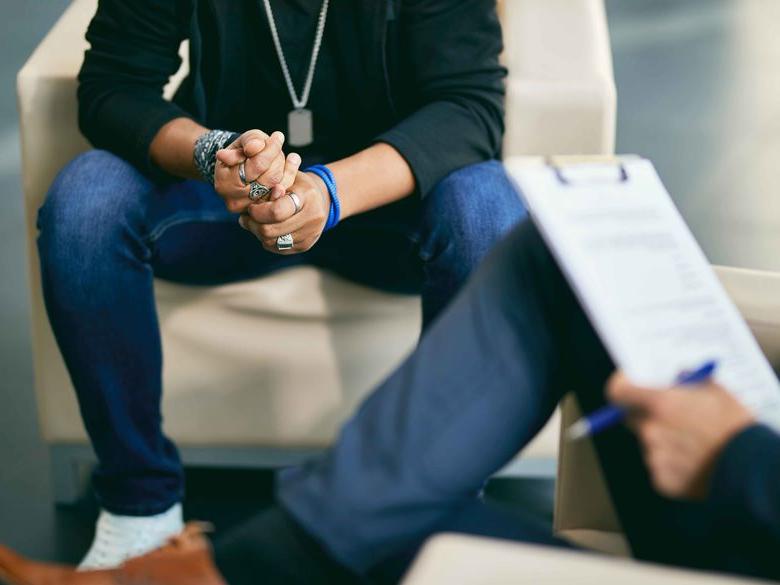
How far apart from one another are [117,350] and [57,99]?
15.4 inches

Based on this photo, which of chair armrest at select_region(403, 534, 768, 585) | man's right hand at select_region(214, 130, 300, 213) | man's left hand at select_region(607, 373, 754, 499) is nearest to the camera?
chair armrest at select_region(403, 534, 768, 585)

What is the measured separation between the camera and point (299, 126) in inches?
63.6

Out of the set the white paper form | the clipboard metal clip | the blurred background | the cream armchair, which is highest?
the clipboard metal clip

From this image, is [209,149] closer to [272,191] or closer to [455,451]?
[272,191]

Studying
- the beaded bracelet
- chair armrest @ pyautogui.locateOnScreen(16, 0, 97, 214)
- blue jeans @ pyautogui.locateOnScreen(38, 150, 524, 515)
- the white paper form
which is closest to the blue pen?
the white paper form

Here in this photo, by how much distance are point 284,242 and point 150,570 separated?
1.49 feet

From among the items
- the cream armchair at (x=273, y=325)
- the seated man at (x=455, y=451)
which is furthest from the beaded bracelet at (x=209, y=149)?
the seated man at (x=455, y=451)

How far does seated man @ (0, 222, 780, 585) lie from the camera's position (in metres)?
0.97

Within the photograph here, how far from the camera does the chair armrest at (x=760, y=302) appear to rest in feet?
3.80

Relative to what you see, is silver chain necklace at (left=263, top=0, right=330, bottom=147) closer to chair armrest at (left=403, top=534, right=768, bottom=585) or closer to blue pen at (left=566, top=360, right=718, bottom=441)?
blue pen at (left=566, top=360, right=718, bottom=441)

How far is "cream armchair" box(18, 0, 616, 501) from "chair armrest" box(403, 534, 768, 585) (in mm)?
914

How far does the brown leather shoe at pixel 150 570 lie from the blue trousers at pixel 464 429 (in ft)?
0.09

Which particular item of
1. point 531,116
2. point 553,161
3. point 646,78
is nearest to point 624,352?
point 553,161

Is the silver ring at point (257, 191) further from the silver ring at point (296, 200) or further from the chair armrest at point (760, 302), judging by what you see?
the chair armrest at point (760, 302)
